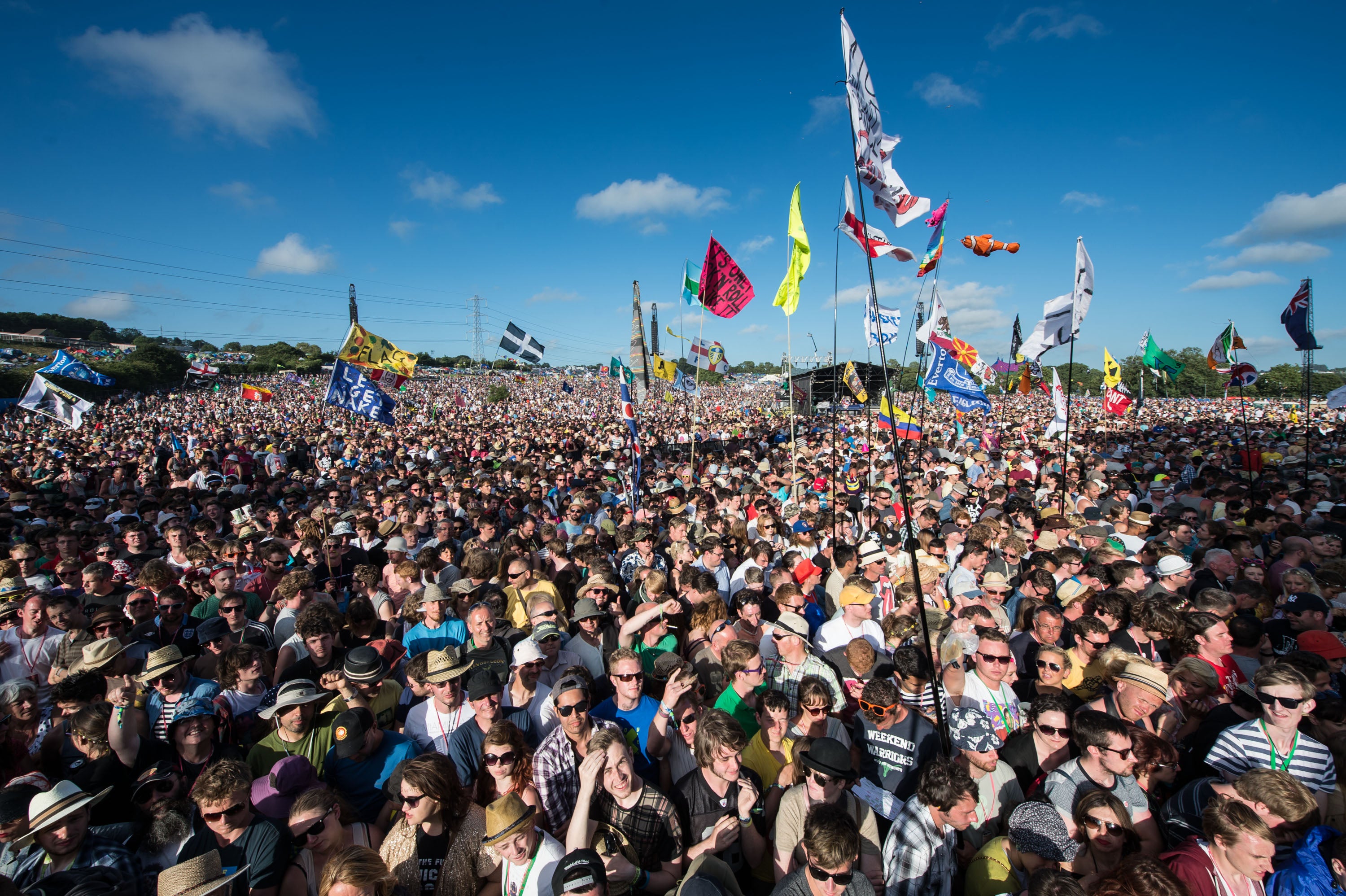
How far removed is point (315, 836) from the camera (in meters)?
2.62

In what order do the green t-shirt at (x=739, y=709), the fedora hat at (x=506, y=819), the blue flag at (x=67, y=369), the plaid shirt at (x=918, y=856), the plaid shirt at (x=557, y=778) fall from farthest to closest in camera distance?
1. the blue flag at (x=67, y=369)
2. the green t-shirt at (x=739, y=709)
3. the plaid shirt at (x=557, y=778)
4. the plaid shirt at (x=918, y=856)
5. the fedora hat at (x=506, y=819)

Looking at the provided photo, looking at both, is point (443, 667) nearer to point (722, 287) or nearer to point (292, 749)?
point (292, 749)

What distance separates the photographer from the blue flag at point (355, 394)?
41.4 feet

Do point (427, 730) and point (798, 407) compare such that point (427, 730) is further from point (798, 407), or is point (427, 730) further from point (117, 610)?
point (798, 407)

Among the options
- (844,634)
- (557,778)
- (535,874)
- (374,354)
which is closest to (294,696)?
(557,778)

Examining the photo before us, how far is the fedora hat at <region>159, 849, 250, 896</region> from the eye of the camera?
2078 mm

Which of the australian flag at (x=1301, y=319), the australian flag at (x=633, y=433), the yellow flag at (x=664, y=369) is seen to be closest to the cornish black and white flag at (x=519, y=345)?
the yellow flag at (x=664, y=369)

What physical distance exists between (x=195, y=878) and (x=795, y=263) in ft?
32.0

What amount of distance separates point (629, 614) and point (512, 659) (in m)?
1.78

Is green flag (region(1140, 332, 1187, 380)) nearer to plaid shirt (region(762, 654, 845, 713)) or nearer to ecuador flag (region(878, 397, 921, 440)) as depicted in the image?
ecuador flag (region(878, 397, 921, 440))

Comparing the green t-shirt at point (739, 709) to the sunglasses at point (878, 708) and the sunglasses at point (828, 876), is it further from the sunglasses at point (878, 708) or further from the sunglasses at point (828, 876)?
the sunglasses at point (828, 876)

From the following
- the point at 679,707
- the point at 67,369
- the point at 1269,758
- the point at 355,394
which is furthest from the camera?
the point at 67,369

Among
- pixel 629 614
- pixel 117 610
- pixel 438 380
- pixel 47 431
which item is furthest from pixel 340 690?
pixel 438 380

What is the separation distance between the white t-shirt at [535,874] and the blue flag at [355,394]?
1186 centimetres
